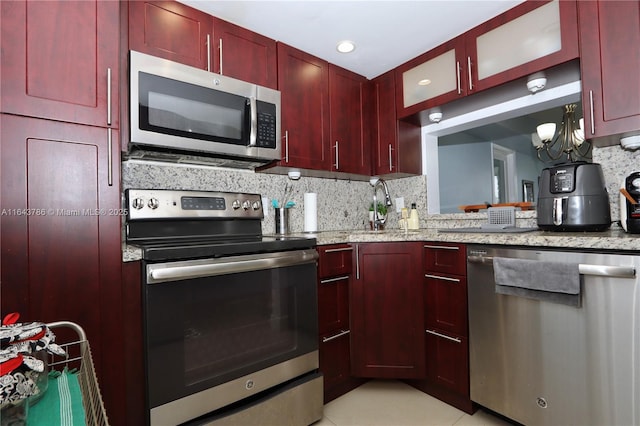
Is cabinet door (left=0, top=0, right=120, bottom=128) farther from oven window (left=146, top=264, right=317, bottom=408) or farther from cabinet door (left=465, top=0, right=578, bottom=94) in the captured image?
cabinet door (left=465, top=0, right=578, bottom=94)

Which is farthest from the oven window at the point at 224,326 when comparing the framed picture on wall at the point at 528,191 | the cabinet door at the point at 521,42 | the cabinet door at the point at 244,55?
the framed picture on wall at the point at 528,191

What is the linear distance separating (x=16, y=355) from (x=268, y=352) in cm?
116

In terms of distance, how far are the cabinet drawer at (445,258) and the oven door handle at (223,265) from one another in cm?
70

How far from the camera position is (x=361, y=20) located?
191 centimetres

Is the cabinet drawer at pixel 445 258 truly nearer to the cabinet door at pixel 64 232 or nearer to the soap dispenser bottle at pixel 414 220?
the soap dispenser bottle at pixel 414 220

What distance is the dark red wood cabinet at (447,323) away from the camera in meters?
1.78

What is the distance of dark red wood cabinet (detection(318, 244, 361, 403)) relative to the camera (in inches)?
73.6

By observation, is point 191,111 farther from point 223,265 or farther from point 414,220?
point 414,220

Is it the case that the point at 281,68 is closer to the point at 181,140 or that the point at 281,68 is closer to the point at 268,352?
the point at 181,140

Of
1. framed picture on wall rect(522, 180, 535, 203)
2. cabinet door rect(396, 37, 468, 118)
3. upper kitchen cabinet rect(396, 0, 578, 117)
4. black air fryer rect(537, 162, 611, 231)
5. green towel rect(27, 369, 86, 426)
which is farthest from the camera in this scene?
framed picture on wall rect(522, 180, 535, 203)

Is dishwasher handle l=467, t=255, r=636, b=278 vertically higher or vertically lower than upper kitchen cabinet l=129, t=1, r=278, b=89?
lower

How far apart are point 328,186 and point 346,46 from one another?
1.03 m

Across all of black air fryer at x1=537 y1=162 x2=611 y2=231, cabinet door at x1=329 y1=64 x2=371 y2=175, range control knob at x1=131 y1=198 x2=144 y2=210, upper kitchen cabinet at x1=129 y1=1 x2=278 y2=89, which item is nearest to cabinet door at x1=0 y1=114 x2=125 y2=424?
range control knob at x1=131 y1=198 x2=144 y2=210

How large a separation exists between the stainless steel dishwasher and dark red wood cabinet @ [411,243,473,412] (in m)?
0.05
